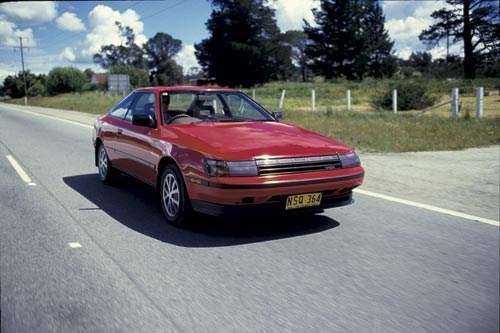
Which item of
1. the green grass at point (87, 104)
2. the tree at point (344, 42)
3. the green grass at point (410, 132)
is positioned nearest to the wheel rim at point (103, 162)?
the green grass at point (410, 132)

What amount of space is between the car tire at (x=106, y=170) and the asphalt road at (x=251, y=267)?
634mm

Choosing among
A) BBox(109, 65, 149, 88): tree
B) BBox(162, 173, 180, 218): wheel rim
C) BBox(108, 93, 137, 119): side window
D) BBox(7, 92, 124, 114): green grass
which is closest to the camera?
BBox(162, 173, 180, 218): wheel rim

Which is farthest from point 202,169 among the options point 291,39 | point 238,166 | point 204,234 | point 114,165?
point 291,39

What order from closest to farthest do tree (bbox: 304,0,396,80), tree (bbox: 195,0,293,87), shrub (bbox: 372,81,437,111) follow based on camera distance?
shrub (bbox: 372,81,437,111), tree (bbox: 304,0,396,80), tree (bbox: 195,0,293,87)

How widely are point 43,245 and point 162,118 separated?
77.9 inches

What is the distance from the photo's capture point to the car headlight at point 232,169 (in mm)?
4395

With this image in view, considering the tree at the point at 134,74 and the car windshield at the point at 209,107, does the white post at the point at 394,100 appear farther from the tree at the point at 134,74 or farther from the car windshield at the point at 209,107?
the tree at the point at 134,74

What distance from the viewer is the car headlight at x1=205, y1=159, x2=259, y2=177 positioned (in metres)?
4.39

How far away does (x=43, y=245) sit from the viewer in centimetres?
450

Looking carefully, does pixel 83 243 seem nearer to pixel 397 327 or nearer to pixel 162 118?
pixel 162 118

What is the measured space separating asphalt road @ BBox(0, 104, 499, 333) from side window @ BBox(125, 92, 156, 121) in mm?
1128

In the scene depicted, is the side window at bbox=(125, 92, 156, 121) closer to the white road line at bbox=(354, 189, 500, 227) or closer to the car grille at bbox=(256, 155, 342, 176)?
the car grille at bbox=(256, 155, 342, 176)

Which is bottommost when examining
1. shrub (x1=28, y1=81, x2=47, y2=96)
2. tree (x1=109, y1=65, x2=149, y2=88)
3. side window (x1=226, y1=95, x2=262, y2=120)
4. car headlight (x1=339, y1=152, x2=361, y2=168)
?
car headlight (x1=339, y1=152, x2=361, y2=168)

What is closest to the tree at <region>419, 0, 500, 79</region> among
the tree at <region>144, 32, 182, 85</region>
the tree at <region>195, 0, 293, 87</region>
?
the tree at <region>195, 0, 293, 87</region>
